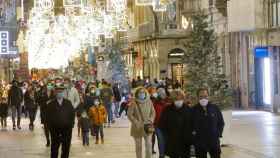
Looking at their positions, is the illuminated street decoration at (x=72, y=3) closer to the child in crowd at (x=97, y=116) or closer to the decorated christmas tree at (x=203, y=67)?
the child in crowd at (x=97, y=116)

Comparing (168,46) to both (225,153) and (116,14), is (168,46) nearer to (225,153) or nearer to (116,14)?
(116,14)

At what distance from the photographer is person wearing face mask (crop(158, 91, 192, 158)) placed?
53.4ft

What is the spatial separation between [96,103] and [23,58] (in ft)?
253

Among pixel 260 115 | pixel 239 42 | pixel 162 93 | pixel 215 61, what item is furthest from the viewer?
pixel 239 42

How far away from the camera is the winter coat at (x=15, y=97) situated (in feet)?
111

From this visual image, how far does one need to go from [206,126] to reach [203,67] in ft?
29.8

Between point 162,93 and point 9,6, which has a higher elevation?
point 9,6

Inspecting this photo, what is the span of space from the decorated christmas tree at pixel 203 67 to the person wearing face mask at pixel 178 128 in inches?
298

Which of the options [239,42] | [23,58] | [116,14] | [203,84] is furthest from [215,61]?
[23,58]

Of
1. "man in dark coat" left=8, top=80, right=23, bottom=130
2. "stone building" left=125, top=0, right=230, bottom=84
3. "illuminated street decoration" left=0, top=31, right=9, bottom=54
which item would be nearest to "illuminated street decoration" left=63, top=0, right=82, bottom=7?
"illuminated street decoration" left=0, top=31, right=9, bottom=54

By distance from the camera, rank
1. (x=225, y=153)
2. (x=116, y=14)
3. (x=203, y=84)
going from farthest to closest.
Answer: (x=116, y=14)
(x=203, y=84)
(x=225, y=153)

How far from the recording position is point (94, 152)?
2341 cm

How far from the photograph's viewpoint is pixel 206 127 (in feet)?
52.6

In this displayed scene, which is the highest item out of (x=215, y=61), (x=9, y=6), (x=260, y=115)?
(x=9, y=6)
